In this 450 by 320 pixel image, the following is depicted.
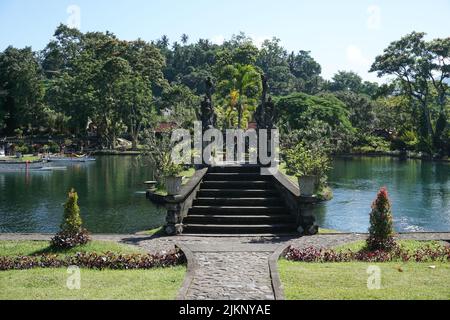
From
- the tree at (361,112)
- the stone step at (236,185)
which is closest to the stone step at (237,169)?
the stone step at (236,185)

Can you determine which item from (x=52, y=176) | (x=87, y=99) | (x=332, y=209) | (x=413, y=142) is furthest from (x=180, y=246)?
(x=413, y=142)

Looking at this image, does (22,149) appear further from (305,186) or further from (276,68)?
(276,68)

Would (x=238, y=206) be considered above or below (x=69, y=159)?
below

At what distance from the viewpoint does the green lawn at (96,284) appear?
25.2 feet

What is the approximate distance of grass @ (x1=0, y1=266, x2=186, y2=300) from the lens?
7.65 m

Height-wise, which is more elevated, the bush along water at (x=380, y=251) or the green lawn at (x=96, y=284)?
the bush along water at (x=380, y=251)

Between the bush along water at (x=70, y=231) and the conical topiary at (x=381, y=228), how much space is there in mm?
6576

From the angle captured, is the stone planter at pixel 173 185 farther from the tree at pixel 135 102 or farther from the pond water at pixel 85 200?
the tree at pixel 135 102

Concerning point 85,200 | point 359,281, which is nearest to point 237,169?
point 359,281

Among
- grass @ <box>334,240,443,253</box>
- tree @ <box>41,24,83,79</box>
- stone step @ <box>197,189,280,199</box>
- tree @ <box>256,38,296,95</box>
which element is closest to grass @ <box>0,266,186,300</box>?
grass @ <box>334,240,443,253</box>

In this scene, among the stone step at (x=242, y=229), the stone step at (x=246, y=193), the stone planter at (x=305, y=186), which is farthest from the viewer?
the stone step at (x=246, y=193)

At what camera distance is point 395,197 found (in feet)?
85.6

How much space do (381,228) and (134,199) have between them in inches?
594

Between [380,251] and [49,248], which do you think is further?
[49,248]
